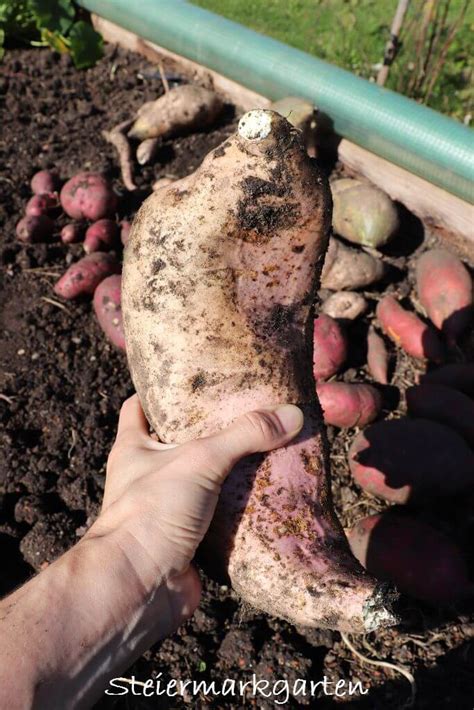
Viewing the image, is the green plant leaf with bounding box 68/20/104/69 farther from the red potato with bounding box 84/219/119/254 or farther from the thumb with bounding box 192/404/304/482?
the thumb with bounding box 192/404/304/482

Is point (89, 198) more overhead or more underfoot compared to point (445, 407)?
more underfoot

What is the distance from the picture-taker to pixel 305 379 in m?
1.63

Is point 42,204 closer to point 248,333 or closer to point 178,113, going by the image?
point 178,113

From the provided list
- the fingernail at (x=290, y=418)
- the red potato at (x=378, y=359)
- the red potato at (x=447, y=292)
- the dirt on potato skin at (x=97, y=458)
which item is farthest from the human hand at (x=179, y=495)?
the red potato at (x=447, y=292)

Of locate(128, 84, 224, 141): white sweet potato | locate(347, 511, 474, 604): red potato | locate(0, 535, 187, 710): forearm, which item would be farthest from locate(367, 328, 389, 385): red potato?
locate(128, 84, 224, 141): white sweet potato

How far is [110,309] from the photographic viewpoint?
280cm

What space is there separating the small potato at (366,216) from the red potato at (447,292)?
26cm

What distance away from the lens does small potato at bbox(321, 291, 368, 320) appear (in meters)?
2.82

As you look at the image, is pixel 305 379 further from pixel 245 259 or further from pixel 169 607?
pixel 169 607

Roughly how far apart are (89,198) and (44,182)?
15.7 inches

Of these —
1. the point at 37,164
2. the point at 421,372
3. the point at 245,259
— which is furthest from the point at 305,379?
the point at 37,164

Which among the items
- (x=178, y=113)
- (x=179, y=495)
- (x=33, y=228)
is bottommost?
(x=33, y=228)

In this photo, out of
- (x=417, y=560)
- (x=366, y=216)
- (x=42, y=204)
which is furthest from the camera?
(x=42, y=204)

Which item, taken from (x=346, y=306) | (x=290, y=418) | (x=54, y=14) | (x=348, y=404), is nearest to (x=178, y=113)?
(x=54, y=14)
